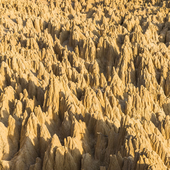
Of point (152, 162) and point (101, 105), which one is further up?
point (101, 105)

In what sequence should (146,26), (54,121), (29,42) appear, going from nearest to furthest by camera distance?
(54,121)
(29,42)
(146,26)

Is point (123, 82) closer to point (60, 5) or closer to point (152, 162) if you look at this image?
point (152, 162)

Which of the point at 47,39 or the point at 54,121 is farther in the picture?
the point at 47,39

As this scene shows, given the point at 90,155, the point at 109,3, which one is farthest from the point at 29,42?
the point at 109,3

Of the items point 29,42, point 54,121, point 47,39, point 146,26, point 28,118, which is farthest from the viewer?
point 146,26

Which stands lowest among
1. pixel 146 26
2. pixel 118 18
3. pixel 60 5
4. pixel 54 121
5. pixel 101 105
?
pixel 54 121

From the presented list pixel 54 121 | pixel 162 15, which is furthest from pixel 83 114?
pixel 162 15
